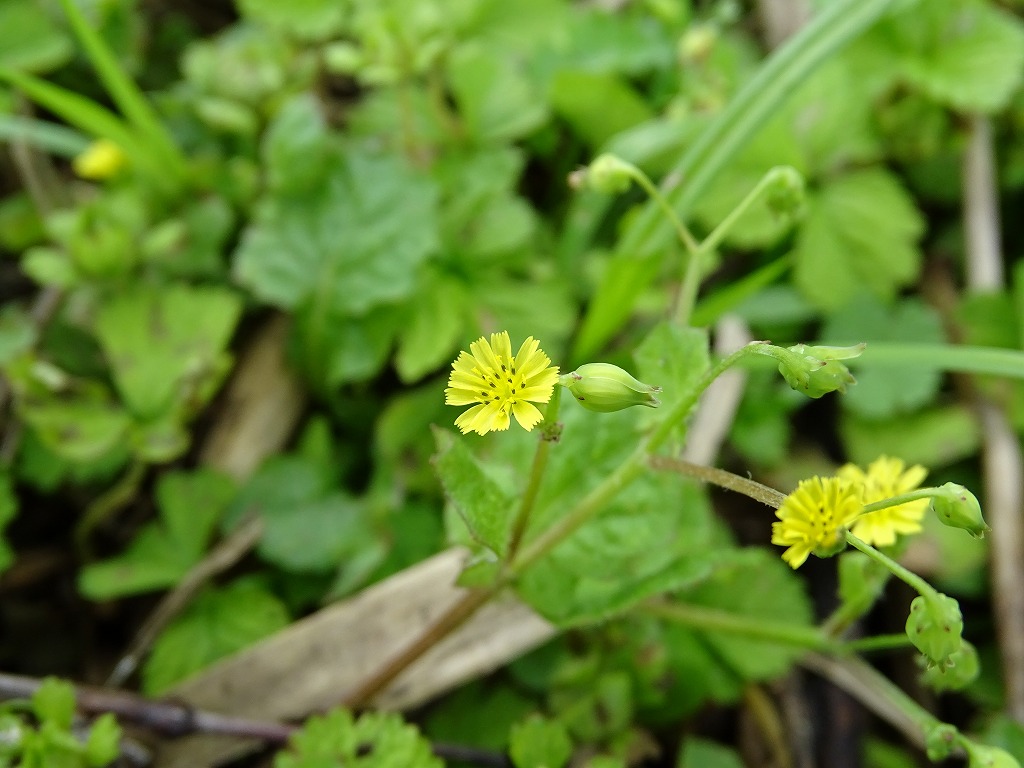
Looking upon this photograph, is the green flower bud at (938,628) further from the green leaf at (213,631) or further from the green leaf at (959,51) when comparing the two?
the green leaf at (959,51)

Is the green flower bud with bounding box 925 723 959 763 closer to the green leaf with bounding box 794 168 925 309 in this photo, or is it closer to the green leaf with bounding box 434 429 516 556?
the green leaf with bounding box 434 429 516 556

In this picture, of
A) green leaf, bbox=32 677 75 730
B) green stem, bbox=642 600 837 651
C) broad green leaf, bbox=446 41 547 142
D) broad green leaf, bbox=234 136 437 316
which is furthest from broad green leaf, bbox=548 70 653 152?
green leaf, bbox=32 677 75 730

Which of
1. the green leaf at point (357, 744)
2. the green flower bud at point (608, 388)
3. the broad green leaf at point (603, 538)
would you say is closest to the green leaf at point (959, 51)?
the broad green leaf at point (603, 538)

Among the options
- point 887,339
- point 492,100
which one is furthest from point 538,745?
point 492,100

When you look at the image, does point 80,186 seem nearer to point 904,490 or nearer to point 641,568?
point 641,568

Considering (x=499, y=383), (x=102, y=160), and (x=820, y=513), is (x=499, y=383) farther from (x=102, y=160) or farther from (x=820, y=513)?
(x=102, y=160)

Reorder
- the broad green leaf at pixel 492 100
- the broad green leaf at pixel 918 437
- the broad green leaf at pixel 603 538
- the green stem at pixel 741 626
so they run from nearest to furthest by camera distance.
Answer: the broad green leaf at pixel 603 538 < the green stem at pixel 741 626 < the broad green leaf at pixel 918 437 < the broad green leaf at pixel 492 100

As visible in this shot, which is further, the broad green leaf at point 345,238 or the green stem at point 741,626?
the broad green leaf at point 345,238
